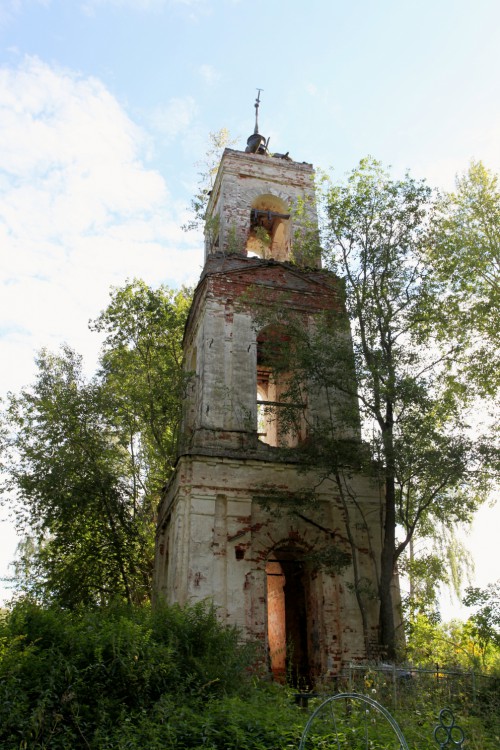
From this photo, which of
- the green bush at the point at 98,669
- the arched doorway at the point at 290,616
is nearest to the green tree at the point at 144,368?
the arched doorway at the point at 290,616

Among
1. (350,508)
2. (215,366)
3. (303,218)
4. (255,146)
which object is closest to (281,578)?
(350,508)

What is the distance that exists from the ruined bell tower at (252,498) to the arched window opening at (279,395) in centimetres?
8

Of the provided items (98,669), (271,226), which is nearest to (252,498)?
(98,669)

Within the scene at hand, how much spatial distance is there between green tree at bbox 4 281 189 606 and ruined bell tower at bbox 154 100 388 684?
1.70m

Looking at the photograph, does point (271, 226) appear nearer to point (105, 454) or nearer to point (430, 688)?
point (105, 454)

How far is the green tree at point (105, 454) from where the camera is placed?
16969 mm

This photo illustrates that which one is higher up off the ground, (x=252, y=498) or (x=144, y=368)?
(x=144, y=368)

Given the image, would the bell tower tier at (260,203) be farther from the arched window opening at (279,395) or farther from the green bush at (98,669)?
the green bush at (98,669)

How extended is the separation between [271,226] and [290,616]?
11.0 meters

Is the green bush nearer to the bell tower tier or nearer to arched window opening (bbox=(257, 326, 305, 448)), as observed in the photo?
arched window opening (bbox=(257, 326, 305, 448))

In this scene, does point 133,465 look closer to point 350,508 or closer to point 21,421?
point 21,421

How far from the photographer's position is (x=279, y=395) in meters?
15.1

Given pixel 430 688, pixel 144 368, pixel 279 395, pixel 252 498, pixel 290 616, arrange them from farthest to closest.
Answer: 1. pixel 144 368
2. pixel 290 616
3. pixel 279 395
4. pixel 252 498
5. pixel 430 688

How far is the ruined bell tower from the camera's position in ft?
41.2
